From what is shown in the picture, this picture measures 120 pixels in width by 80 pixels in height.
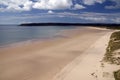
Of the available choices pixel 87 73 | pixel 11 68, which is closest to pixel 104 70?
pixel 87 73

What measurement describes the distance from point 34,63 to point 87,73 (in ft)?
17.2

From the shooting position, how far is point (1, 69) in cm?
1438

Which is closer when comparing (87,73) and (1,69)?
(87,73)

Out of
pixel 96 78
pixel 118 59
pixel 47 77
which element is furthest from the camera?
pixel 118 59

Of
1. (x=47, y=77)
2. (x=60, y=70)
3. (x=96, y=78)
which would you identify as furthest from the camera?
(x=60, y=70)

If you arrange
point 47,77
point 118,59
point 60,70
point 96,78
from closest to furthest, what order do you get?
1. point 96,78
2. point 47,77
3. point 60,70
4. point 118,59

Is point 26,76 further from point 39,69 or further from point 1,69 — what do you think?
point 1,69

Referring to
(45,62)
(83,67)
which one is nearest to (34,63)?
(45,62)

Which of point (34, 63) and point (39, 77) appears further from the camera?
point (34, 63)

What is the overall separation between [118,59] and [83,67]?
351cm

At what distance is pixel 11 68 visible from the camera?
14.6 metres

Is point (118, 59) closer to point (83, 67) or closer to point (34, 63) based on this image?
point (83, 67)

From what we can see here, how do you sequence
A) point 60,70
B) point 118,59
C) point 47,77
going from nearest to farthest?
1. point 47,77
2. point 60,70
3. point 118,59

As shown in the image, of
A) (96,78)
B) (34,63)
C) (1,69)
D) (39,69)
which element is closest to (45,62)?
(34,63)
